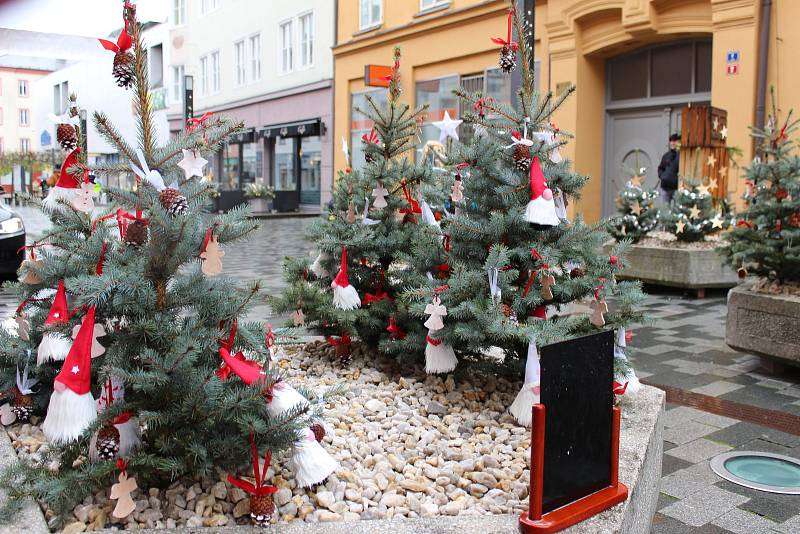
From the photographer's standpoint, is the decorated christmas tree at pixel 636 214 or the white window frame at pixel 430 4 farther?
the white window frame at pixel 430 4

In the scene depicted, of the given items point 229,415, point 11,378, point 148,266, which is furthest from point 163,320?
point 11,378

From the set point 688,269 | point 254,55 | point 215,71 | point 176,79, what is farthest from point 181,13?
point 688,269

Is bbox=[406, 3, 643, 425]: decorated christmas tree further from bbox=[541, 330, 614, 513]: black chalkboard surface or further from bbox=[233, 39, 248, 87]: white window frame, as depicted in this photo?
bbox=[233, 39, 248, 87]: white window frame

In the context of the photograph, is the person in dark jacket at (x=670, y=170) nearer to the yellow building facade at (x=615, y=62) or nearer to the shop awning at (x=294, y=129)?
the yellow building facade at (x=615, y=62)

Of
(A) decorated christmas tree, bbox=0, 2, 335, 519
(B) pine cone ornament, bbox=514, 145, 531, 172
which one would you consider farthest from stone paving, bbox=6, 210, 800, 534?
(B) pine cone ornament, bbox=514, 145, 531, 172

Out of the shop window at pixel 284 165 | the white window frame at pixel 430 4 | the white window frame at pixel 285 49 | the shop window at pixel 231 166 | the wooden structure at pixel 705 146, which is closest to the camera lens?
the wooden structure at pixel 705 146

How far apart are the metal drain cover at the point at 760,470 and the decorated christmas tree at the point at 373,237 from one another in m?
1.87

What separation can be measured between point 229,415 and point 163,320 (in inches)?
14.9

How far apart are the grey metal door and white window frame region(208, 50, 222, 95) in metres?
20.8

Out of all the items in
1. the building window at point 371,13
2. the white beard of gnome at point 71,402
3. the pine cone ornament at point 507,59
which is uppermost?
the building window at point 371,13

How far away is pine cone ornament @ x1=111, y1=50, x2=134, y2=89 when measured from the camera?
2449 mm

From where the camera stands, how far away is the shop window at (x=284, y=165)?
2955 cm

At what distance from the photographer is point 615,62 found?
15.5 metres

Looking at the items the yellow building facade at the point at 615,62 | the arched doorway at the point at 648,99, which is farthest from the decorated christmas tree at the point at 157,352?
Result: the arched doorway at the point at 648,99
